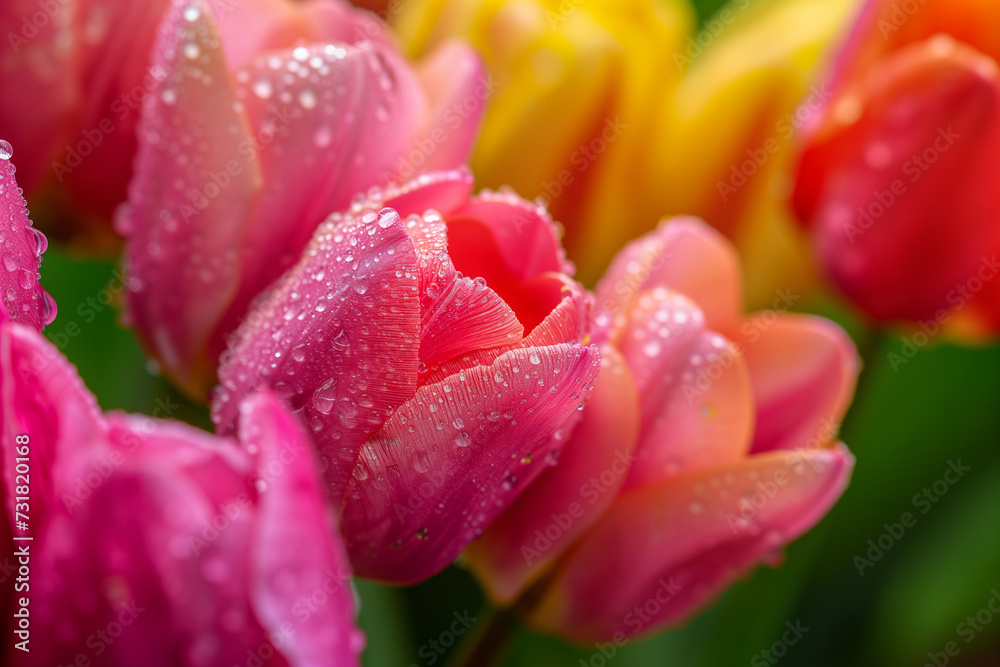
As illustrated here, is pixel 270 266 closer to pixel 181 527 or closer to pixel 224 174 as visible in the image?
pixel 224 174

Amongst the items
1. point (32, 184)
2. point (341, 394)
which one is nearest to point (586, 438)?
point (341, 394)

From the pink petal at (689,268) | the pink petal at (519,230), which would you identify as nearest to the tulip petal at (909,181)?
the pink petal at (689,268)

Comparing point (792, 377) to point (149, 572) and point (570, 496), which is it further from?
point (149, 572)
